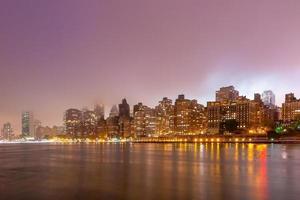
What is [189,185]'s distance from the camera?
125ft

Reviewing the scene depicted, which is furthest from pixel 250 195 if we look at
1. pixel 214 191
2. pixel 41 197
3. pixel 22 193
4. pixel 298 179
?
pixel 22 193

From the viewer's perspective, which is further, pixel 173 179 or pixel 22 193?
pixel 173 179

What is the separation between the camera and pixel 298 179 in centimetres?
4412

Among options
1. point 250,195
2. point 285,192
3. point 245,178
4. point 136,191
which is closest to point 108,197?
point 136,191

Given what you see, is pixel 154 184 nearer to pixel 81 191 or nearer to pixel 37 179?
pixel 81 191

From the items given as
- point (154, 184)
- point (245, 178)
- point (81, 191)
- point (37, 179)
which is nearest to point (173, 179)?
point (154, 184)

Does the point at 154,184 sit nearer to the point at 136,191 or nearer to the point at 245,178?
the point at 136,191

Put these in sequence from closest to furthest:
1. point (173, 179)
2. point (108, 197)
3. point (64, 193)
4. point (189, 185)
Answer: point (108, 197) → point (64, 193) → point (189, 185) → point (173, 179)

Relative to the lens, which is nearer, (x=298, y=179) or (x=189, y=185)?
(x=189, y=185)

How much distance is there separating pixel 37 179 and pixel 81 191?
1217 centimetres

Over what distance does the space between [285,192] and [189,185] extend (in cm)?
878

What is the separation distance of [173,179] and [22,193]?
1641 centimetres

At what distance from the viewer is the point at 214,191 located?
34.9 m

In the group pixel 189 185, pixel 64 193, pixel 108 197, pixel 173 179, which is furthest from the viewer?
pixel 173 179
